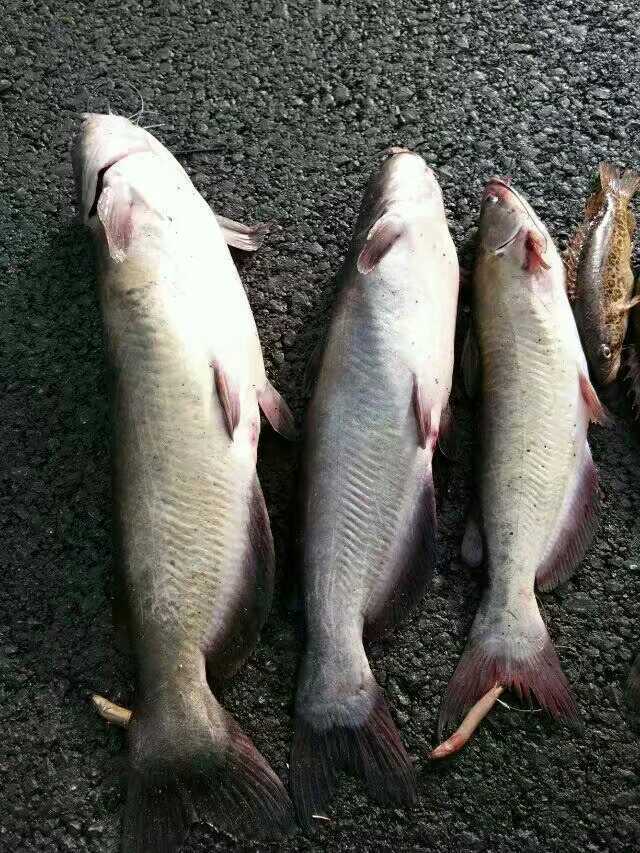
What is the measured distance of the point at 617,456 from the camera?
288cm

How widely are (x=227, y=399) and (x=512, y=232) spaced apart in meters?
1.26

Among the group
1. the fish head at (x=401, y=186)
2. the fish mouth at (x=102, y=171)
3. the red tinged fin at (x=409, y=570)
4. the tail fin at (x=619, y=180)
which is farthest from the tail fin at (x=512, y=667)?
the fish mouth at (x=102, y=171)

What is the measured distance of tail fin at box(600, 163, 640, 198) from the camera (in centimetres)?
307

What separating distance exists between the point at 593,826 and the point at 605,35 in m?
3.27

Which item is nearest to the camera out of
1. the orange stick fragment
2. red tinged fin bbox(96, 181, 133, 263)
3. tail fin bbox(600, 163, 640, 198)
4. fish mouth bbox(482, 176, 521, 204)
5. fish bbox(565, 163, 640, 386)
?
the orange stick fragment

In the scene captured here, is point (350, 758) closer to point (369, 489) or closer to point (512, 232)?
point (369, 489)

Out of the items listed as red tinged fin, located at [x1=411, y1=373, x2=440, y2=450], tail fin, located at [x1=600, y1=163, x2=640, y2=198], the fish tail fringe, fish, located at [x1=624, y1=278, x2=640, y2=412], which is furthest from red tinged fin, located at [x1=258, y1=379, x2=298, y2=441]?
tail fin, located at [x1=600, y1=163, x2=640, y2=198]

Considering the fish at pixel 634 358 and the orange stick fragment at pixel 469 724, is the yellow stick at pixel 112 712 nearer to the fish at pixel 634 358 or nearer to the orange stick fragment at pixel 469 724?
the orange stick fragment at pixel 469 724

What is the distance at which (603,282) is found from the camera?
2.87 metres

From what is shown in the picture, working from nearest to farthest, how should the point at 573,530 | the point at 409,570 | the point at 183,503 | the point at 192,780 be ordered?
the point at 192,780 → the point at 183,503 → the point at 409,570 → the point at 573,530

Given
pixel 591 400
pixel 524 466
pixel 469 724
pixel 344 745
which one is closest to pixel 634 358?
pixel 591 400

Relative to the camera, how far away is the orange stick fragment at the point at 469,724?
8.24 ft

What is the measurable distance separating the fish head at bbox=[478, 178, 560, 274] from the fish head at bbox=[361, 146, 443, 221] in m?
0.20

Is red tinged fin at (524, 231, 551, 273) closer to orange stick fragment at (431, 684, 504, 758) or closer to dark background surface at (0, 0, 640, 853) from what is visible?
dark background surface at (0, 0, 640, 853)
